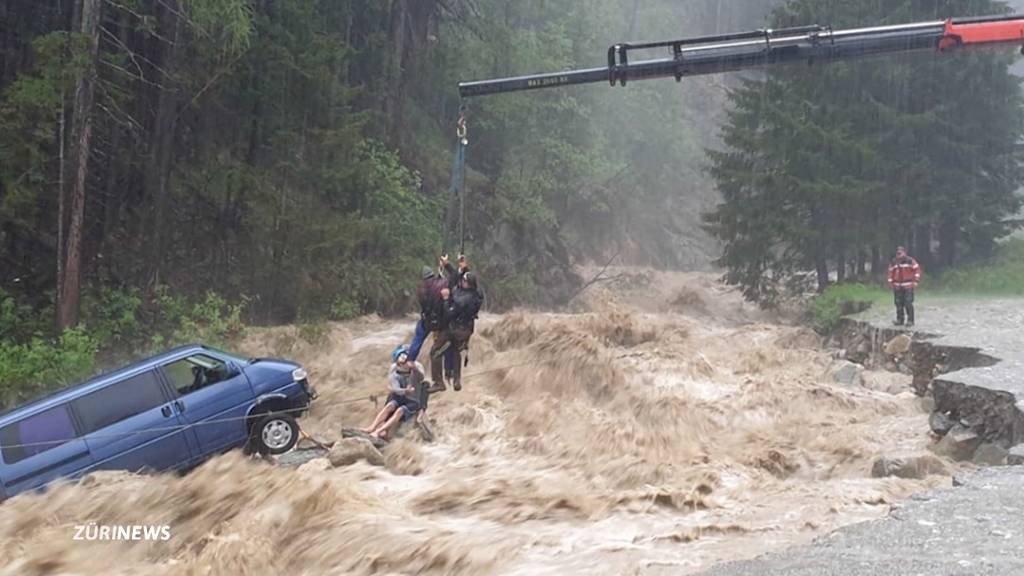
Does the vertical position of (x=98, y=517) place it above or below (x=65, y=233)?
below

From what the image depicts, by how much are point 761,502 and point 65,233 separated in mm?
12928

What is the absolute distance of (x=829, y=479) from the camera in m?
10.9

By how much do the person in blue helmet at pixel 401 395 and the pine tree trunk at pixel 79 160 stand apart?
22.3ft

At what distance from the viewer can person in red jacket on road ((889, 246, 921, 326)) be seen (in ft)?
60.5

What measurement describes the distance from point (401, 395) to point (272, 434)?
77.6 inches

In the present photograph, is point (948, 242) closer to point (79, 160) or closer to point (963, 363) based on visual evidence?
point (963, 363)

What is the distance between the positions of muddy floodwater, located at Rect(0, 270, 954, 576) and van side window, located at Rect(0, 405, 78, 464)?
56 centimetres

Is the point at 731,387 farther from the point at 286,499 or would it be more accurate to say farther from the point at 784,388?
the point at 286,499

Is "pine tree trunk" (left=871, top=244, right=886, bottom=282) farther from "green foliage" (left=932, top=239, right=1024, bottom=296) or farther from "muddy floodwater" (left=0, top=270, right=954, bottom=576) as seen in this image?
"muddy floodwater" (left=0, top=270, right=954, bottom=576)

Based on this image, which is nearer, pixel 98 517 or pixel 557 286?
pixel 98 517

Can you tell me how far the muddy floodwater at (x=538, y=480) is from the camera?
802 centimetres

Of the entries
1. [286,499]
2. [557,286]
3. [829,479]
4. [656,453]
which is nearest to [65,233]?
[286,499]

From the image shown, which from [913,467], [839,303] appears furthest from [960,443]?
[839,303]

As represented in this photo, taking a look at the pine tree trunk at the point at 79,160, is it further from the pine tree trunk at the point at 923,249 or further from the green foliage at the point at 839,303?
the pine tree trunk at the point at 923,249
